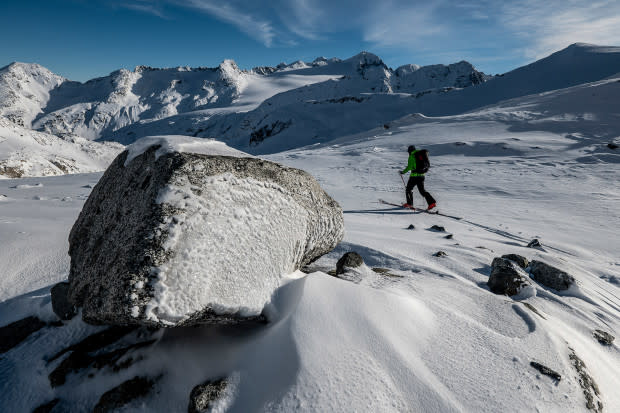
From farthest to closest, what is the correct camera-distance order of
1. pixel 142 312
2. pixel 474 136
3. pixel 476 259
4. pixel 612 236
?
pixel 474 136
pixel 612 236
pixel 476 259
pixel 142 312

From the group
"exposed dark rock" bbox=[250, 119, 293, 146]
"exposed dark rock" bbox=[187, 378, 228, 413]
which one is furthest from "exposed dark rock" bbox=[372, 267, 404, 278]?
"exposed dark rock" bbox=[250, 119, 293, 146]

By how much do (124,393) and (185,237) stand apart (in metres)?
0.85

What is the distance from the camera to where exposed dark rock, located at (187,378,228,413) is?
148 cm

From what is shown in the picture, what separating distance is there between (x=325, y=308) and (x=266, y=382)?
52cm

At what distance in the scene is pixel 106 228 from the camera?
2.08m

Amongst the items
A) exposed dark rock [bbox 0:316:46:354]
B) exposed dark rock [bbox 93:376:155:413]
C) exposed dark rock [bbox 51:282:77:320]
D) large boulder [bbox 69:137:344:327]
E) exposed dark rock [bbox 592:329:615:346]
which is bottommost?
exposed dark rock [bbox 592:329:615:346]

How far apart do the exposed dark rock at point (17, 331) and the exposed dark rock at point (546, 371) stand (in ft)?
A: 10.5

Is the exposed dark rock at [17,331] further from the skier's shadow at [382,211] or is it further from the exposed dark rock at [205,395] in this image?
the skier's shadow at [382,211]

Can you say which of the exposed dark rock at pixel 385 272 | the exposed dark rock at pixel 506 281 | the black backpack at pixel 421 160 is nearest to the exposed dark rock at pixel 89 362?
the exposed dark rock at pixel 385 272

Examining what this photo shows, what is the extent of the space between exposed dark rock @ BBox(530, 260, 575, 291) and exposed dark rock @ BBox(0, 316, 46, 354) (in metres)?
4.40

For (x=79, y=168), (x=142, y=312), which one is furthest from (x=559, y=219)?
(x=79, y=168)

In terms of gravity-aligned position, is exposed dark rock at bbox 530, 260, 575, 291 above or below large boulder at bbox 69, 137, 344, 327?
below

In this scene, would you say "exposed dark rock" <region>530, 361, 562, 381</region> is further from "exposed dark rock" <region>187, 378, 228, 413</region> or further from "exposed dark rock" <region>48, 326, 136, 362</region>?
"exposed dark rock" <region>48, 326, 136, 362</region>

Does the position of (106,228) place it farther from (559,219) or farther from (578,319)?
(559,219)
